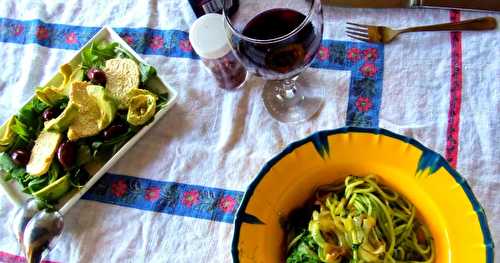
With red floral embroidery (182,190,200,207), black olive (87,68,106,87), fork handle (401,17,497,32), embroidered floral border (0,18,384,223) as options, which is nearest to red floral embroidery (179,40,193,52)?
embroidered floral border (0,18,384,223)

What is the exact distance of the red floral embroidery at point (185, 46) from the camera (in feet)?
2.45

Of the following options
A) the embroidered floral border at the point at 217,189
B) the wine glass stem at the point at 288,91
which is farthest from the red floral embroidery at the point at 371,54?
the wine glass stem at the point at 288,91

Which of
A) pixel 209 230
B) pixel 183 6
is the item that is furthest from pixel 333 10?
pixel 209 230

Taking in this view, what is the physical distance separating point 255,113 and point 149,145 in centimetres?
16

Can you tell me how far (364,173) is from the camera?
55 cm

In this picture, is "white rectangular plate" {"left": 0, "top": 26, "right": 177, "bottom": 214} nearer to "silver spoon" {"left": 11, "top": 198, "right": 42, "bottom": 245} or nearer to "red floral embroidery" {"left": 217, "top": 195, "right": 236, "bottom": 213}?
"silver spoon" {"left": 11, "top": 198, "right": 42, "bottom": 245}

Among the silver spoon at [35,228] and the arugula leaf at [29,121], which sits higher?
the arugula leaf at [29,121]

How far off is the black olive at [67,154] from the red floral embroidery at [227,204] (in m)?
0.21

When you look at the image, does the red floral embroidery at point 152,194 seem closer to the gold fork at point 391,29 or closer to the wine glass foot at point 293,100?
the wine glass foot at point 293,100

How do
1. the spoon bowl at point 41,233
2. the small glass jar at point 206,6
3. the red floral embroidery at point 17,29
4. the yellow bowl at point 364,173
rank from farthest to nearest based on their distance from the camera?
the red floral embroidery at point 17,29 < the small glass jar at point 206,6 < the spoon bowl at point 41,233 < the yellow bowl at point 364,173

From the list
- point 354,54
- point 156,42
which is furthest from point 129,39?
point 354,54

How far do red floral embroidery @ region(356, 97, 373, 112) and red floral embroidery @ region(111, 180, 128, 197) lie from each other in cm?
35

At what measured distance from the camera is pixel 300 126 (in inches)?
26.3

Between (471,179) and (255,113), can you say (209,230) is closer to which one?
(255,113)
